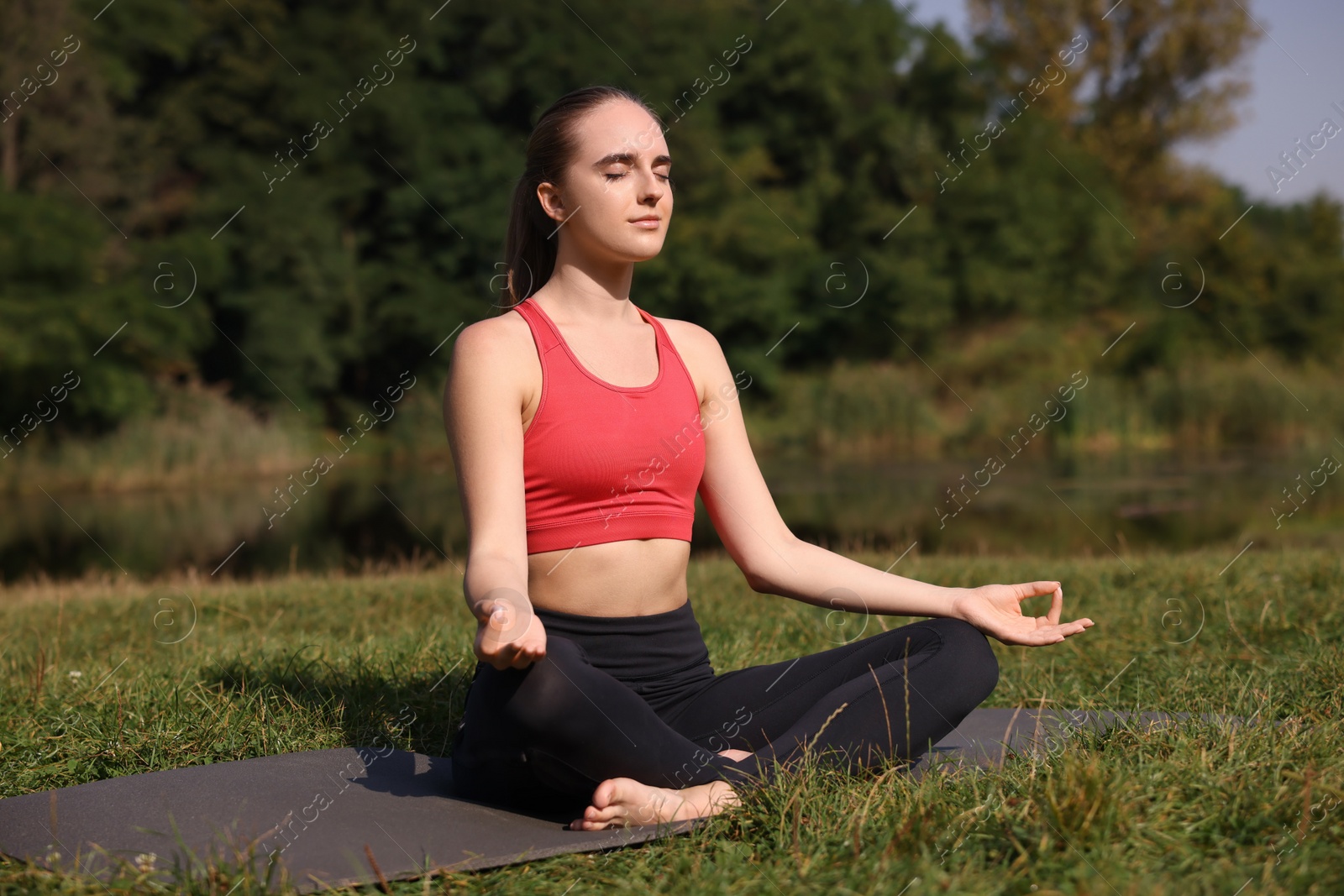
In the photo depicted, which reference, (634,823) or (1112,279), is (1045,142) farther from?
(634,823)

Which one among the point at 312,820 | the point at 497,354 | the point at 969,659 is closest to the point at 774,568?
the point at 969,659

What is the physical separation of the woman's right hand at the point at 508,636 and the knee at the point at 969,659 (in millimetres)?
900

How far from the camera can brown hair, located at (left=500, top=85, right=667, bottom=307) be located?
8.85ft

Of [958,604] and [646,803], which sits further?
[958,604]

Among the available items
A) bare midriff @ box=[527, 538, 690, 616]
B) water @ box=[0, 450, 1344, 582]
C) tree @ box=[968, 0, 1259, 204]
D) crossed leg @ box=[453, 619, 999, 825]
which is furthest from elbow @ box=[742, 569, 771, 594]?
tree @ box=[968, 0, 1259, 204]

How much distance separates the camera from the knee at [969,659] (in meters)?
2.50

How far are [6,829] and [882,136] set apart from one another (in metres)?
25.4

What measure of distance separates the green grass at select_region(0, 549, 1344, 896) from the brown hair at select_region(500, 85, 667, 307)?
47.2 inches

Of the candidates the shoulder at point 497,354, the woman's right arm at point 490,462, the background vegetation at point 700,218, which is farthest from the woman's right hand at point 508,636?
the background vegetation at point 700,218

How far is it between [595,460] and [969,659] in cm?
86

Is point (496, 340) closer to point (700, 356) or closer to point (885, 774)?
point (700, 356)

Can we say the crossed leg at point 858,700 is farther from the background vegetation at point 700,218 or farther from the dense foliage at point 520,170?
the dense foliage at point 520,170

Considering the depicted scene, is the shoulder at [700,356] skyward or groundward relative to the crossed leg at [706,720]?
skyward

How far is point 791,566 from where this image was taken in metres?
2.77
